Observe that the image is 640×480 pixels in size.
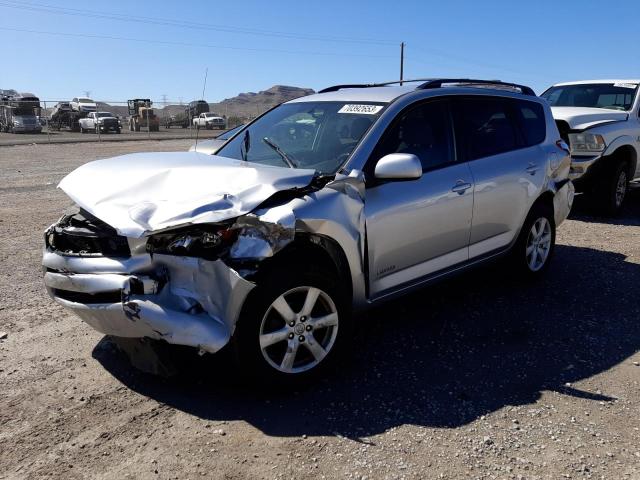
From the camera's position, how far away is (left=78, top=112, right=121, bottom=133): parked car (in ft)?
121

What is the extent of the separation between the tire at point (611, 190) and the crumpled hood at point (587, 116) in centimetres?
75

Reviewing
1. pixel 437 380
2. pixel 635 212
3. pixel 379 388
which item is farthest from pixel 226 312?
pixel 635 212

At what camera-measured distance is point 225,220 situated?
3092 mm

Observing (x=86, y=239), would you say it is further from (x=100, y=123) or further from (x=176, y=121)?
(x=176, y=121)

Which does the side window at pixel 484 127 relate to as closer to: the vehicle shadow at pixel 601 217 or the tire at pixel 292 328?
the tire at pixel 292 328

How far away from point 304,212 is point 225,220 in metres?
0.48

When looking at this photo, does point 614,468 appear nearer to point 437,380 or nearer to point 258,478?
point 437,380

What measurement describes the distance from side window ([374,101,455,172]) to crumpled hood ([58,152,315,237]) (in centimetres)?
84

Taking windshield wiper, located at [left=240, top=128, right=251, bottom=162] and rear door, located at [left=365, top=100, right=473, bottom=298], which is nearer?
rear door, located at [left=365, top=100, right=473, bottom=298]

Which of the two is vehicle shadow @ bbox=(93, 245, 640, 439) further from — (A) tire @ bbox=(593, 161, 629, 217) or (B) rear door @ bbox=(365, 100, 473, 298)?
(A) tire @ bbox=(593, 161, 629, 217)

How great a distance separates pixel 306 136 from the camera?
434cm

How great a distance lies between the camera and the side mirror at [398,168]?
3623 millimetres

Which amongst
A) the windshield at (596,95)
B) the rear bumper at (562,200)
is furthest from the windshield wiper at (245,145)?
the windshield at (596,95)

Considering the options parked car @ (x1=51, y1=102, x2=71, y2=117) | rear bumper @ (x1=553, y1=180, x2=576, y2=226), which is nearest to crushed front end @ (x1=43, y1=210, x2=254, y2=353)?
rear bumper @ (x1=553, y1=180, x2=576, y2=226)
